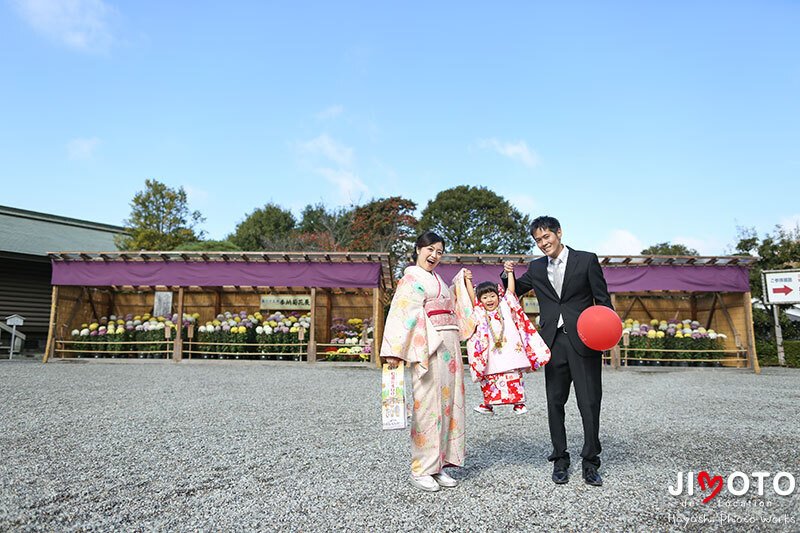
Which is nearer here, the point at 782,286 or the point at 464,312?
the point at 464,312

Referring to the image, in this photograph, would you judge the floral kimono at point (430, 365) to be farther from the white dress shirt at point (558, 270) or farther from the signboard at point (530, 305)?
the signboard at point (530, 305)

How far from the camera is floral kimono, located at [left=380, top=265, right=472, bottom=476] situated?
134 inches

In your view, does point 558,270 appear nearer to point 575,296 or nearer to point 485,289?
point 575,296

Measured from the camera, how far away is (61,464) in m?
3.81

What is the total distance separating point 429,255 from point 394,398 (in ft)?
3.49

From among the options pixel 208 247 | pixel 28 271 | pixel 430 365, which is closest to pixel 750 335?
pixel 430 365

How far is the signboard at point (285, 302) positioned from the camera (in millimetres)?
14047

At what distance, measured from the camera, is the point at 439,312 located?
3637mm

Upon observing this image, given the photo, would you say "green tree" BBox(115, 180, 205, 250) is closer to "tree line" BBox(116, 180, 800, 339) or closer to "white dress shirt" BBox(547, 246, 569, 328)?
"tree line" BBox(116, 180, 800, 339)

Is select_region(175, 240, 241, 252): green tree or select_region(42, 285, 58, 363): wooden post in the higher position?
select_region(175, 240, 241, 252): green tree

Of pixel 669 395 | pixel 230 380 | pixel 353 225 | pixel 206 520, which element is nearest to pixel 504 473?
pixel 206 520

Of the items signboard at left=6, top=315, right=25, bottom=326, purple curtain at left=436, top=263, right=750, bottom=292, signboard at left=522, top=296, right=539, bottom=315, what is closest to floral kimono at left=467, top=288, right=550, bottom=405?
purple curtain at left=436, top=263, right=750, bottom=292

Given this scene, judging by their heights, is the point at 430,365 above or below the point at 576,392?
above

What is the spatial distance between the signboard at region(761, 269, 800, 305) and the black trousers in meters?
12.9
